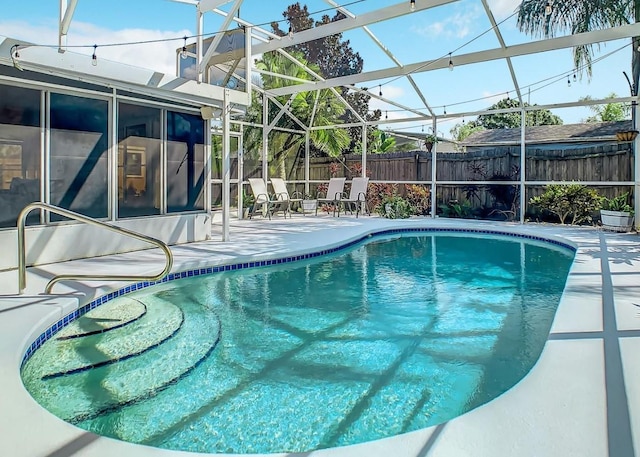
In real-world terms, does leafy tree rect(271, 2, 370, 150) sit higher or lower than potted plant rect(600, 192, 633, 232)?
higher

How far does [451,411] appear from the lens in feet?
7.96

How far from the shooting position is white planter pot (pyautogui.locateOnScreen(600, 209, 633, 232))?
8870mm

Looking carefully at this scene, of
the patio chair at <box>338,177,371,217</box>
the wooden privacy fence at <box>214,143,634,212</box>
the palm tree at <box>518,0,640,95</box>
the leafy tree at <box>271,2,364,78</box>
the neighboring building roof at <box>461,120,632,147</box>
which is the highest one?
the leafy tree at <box>271,2,364,78</box>

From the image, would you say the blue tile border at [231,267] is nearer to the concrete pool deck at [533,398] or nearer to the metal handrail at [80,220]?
the concrete pool deck at [533,398]

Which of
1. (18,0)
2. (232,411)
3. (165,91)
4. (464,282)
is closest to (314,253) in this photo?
(464,282)

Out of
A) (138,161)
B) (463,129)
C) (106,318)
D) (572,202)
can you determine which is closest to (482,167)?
(572,202)

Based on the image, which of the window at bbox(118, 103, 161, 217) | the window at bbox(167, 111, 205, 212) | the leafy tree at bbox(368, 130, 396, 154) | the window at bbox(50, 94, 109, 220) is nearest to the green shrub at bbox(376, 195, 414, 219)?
the window at bbox(167, 111, 205, 212)

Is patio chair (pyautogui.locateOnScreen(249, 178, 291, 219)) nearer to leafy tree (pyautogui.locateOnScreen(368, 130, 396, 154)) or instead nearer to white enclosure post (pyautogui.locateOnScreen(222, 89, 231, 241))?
white enclosure post (pyautogui.locateOnScreen(222, 89, 231, 241))

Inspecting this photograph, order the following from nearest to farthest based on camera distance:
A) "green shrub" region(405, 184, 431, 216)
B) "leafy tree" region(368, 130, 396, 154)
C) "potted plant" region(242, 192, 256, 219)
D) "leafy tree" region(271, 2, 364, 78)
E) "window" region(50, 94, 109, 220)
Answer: "window" region(50, 94, 109, 220)
"potted plant" region(242, 192, 256, 219)
"green shrub" region(405, 184, 431, 216)
"leafy tree" region(368, 130, 396, 154)
"leafy tree" region(271, 2, 364, 78)

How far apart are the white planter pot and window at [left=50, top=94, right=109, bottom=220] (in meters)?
9.01

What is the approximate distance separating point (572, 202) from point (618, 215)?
3.98 ft

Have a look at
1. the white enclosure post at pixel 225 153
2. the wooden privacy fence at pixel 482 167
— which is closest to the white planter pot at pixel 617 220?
the wooden privacy fence at pixel 482 167

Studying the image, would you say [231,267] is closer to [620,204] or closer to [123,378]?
[123,378]

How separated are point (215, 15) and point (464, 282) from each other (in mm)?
6630
